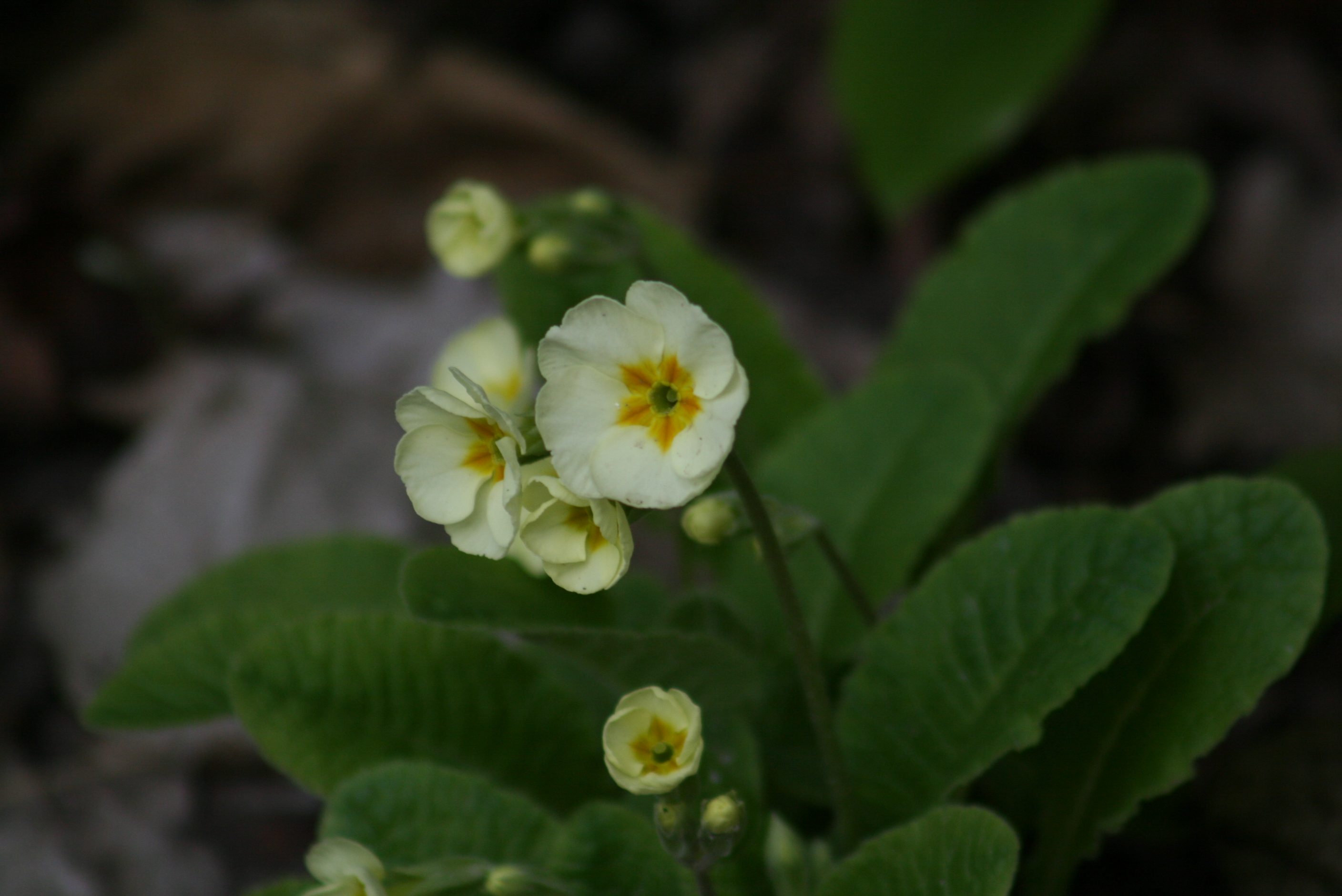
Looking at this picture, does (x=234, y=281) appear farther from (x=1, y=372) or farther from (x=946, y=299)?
(x=946, y=299)

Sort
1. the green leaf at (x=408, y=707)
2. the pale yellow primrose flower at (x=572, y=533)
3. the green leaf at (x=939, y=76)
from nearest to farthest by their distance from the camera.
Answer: the pale yellow primrose flower at (x=572, y=533) → the green leaf at (x=408, y=707) → the green leaf at (x=939, y=76)

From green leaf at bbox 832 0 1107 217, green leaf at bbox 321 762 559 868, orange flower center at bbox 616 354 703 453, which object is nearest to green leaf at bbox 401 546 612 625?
green leaf at bbox 321 762 559 868

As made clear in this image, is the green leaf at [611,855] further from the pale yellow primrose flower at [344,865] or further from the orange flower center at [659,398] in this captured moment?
the orange flower center at [659,398]

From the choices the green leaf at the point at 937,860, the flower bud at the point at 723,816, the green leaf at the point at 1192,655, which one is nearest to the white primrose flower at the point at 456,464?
the flower bud at the point at 723,816

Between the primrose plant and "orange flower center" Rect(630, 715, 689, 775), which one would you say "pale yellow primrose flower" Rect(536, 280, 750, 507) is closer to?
the primrose plant

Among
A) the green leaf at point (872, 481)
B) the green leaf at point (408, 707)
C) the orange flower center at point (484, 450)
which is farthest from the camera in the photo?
the green leaf at point (872, 481)

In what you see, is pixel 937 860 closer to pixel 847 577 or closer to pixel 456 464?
pixel 847 577
